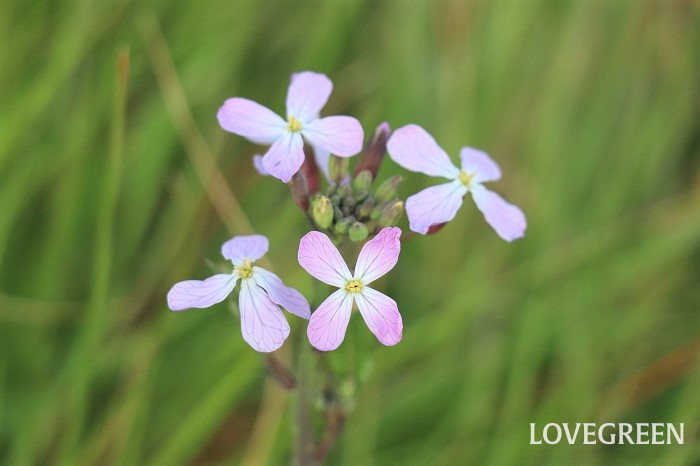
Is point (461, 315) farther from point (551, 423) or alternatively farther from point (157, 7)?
point (157, 7)

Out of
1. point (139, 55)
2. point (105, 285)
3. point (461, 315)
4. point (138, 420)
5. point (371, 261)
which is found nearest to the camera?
point (371, 261)

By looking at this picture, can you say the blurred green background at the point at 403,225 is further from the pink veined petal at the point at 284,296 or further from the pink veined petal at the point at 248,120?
the pink veined petal at the point at 284,296

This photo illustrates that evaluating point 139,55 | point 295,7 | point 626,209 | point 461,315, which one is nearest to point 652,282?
point 626,209

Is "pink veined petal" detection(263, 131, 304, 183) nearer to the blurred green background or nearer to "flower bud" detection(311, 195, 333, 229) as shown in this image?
"flower bud" detection(311, 195, 333, 229)

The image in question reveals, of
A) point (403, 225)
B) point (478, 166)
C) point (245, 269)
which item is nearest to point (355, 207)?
point (245, 269)

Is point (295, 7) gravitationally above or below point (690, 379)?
above

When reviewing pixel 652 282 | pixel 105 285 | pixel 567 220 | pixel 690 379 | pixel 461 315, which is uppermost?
pixel 567 220

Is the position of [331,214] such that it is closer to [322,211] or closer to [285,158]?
Answer: [322,211]
